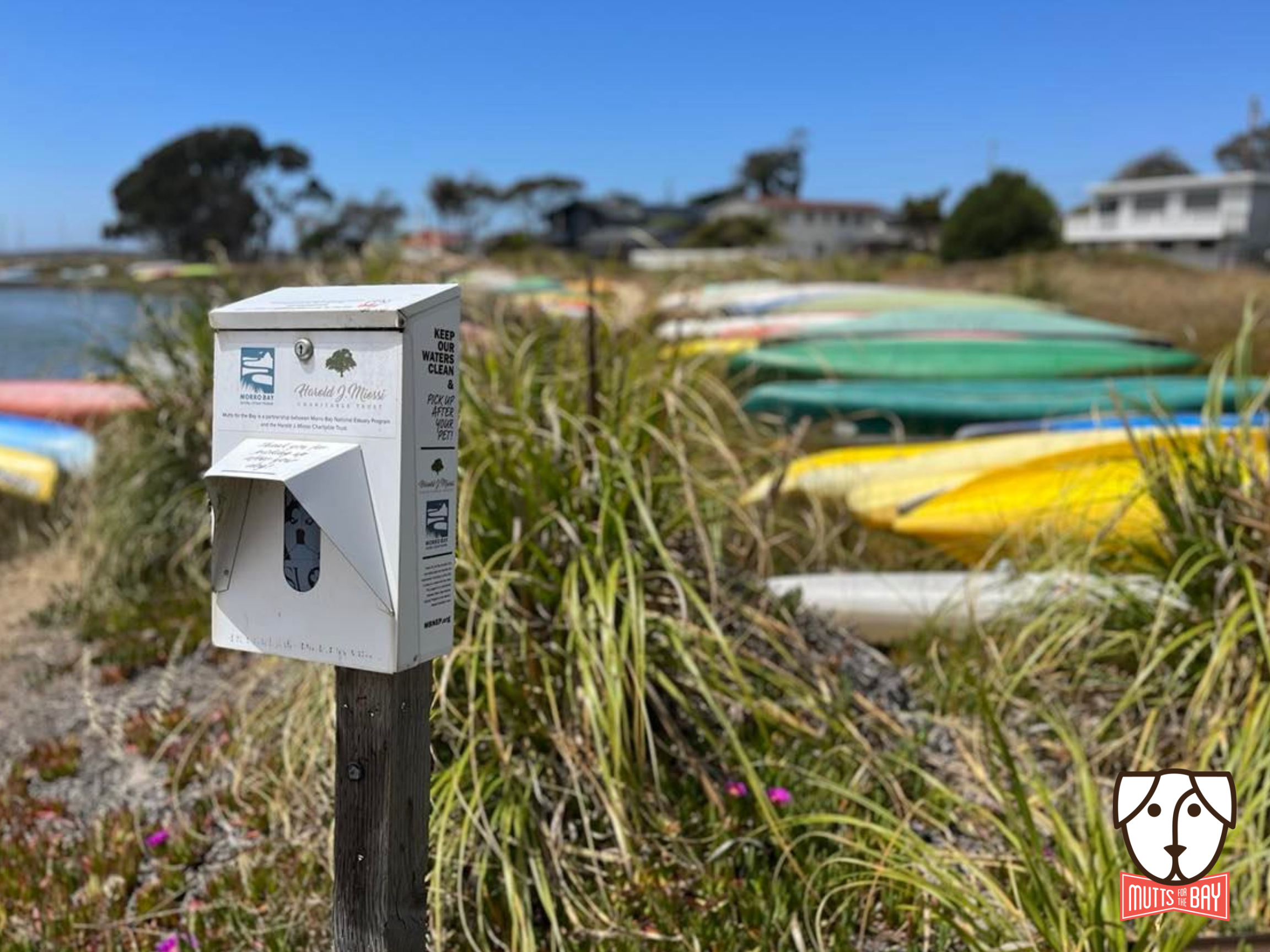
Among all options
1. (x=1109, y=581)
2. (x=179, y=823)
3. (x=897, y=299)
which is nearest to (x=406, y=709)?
(x=179, y=823)

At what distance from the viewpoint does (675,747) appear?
2783 millimetres

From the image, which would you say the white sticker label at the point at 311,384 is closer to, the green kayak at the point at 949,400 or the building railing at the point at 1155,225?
the green kayak at the point at 949,400

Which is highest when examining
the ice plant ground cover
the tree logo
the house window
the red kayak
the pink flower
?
the house window

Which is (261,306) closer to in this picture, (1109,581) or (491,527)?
(491,527)

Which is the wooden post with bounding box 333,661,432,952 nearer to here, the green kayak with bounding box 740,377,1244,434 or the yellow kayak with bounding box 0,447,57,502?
the yellow kayak with bounding box 0,447,57,502

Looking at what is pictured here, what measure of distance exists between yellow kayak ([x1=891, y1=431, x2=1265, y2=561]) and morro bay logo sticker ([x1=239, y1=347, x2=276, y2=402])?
2.87 m

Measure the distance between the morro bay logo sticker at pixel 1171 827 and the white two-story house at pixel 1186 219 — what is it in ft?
177

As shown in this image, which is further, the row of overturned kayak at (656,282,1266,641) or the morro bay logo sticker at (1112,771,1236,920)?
the row of overturned kayak at (656,282,1266,641)

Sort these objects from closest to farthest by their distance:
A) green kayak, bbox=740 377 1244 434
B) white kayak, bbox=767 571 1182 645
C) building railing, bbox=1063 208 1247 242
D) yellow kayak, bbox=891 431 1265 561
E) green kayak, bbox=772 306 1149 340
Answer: white kayak, bbox=767 571 1182 645
yellow kayak, bbox=891 431 1265 561
green kayak, bbox=740 377 1244 434
green kayak, bbox=772 306 1149 340
building railing, bbox=1063 208 1247 242

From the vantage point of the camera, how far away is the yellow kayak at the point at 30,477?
6.83 m

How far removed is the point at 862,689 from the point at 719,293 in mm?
2685

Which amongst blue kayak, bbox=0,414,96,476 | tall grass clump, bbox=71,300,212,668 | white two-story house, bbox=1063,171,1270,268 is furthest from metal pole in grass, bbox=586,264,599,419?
white two-story house, bbox=1063,171,1270,268

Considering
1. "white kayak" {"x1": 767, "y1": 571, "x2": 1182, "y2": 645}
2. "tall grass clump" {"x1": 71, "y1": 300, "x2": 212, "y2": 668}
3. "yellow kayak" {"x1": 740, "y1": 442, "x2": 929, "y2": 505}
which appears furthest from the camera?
"yellow kayak" {"x1": 740, "y1": 442, "x2": 929, "y2": 505}

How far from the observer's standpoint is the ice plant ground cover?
7.59ft
